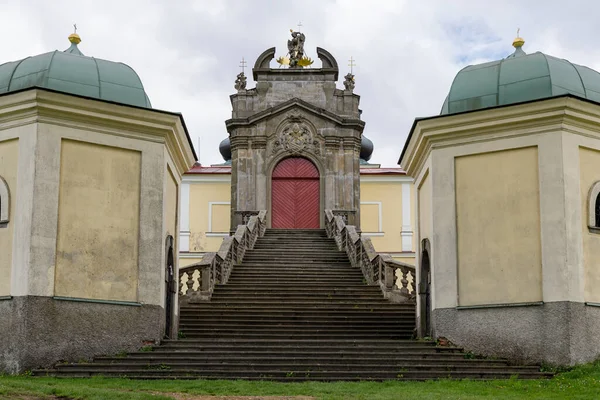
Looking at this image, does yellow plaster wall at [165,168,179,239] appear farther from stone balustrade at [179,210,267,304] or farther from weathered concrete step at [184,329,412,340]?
stone balustrade at [179,210,267,304]

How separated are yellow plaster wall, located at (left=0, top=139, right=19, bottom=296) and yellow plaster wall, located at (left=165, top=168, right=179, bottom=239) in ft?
10.0

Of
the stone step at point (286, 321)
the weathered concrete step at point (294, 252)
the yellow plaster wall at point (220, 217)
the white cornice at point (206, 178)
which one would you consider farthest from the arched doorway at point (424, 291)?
the white cornice at point (206, 178)

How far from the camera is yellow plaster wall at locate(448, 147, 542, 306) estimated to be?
60.4 ft

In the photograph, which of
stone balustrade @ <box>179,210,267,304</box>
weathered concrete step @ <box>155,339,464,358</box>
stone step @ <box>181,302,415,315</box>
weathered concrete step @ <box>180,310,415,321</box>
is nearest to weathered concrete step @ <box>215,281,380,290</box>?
stone balustrade @ <box>179,210,267,304</box>

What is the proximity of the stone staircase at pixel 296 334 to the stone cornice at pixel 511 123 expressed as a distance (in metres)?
3.95

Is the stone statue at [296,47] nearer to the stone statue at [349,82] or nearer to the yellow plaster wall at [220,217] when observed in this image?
the stone statue at [349,82]

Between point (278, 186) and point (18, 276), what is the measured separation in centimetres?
2347

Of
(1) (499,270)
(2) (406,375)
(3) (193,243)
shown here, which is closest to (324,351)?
(2) (406,375)

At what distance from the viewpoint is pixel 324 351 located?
58.3 feet

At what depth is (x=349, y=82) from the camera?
4172cm

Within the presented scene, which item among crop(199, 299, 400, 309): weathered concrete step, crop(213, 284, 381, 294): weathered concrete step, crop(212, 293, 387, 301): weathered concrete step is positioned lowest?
crop(199, 299, 400, 309): weathered concrete step

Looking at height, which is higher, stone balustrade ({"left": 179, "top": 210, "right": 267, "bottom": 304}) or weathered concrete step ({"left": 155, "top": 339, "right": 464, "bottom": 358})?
stone balustrade ({"left": 179, "top": 210, "right": 267, "bottom": 304})

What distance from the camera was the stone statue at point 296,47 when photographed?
141ft

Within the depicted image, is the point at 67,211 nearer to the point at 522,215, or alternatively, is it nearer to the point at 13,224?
the point at 13,224
